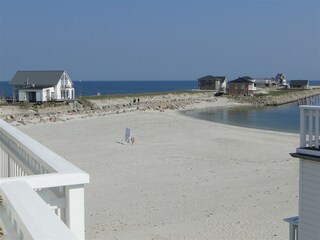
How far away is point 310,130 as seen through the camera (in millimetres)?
6824

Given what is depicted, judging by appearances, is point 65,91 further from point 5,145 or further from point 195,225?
point 5,145

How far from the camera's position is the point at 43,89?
174 ft

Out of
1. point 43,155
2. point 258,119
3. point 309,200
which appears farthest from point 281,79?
point 43,155

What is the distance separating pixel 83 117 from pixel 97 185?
29.0 meters

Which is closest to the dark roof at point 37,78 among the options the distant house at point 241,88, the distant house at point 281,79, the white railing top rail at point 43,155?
the distant house at point 241,88

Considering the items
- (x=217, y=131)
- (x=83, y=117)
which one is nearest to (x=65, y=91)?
(x=83, y=117)

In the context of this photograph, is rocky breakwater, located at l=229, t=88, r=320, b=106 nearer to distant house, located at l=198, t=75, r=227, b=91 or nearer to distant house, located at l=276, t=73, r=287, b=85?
distant house, located at l=198, t=75, r=227, b=91

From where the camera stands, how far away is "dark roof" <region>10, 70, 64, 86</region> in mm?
55403

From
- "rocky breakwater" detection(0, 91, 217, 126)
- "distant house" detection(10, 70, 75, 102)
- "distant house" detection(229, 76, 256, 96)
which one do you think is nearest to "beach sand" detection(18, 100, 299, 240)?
"rocky breakwater" detection(0, 91, 217, 126)

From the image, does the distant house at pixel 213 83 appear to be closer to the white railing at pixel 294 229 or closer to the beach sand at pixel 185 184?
the beach sand at pixel 185 184

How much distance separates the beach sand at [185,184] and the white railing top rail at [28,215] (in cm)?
812

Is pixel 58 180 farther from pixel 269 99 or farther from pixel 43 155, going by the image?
pixel 269 99

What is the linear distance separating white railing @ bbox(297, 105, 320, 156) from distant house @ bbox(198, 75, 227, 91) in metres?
87.0

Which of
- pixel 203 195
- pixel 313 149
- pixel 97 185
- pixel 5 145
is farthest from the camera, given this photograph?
pixel 97 185
